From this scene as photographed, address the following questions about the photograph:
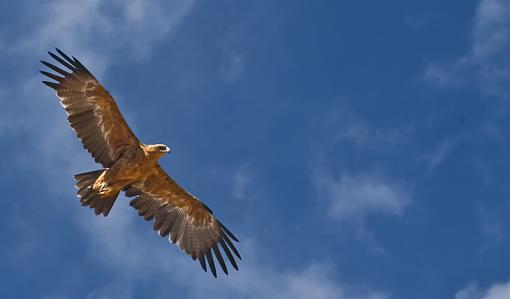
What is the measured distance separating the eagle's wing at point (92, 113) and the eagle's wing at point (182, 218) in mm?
1474

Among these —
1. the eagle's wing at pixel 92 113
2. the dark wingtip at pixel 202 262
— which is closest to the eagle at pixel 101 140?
the eagle's wing at pixel 92 113

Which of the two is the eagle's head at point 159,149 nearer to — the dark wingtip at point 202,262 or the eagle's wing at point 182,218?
the eagle's wing at point 182,218

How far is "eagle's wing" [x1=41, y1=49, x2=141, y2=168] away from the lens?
2409 cm

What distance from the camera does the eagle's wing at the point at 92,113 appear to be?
949 inches

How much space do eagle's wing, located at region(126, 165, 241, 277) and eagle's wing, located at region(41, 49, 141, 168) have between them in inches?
58.1

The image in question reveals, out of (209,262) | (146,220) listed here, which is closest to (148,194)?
(146,220)

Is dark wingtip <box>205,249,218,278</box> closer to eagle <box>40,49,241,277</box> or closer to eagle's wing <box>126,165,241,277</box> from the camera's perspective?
eagle's wing <box>126,165,241,277</box>

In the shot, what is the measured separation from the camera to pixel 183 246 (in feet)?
85.1

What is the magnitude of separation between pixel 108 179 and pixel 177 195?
7.70ft

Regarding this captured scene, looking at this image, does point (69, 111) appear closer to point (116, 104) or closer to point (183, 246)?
point (116, 104)

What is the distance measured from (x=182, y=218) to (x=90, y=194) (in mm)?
3013

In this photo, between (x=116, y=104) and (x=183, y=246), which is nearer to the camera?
(x=116, y=104)

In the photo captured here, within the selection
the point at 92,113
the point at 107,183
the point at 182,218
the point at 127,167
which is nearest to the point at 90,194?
the point at 107,183

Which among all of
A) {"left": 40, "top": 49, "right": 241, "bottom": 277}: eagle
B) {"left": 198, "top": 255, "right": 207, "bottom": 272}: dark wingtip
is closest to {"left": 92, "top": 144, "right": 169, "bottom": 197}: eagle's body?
{"left": 40, "top": 49, "right": 241, "bottom": 277}: eagle
